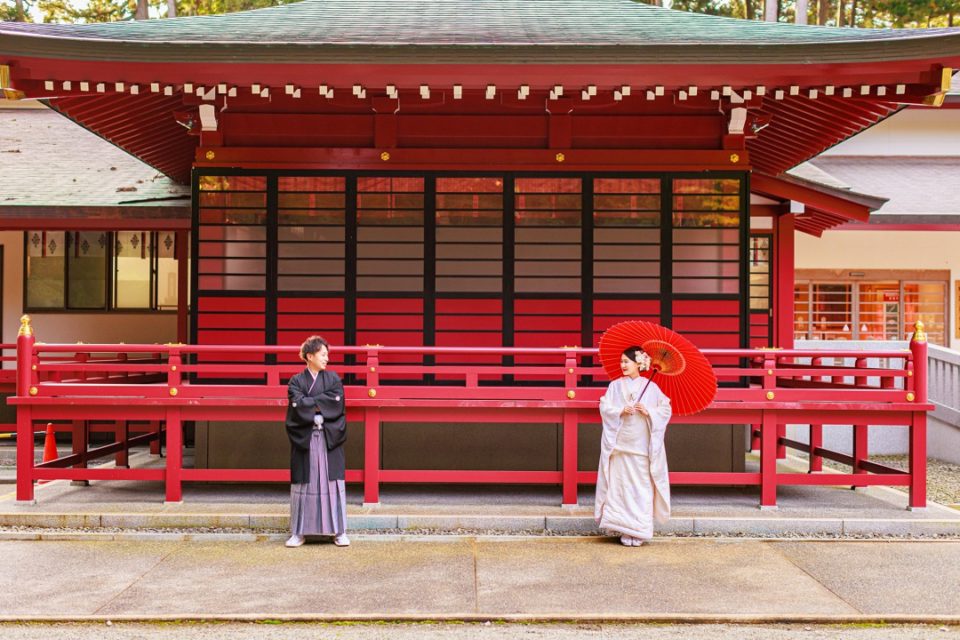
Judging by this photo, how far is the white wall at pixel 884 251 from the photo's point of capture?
52.2ft

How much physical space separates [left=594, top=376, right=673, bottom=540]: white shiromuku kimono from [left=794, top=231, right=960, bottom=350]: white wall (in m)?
9.99

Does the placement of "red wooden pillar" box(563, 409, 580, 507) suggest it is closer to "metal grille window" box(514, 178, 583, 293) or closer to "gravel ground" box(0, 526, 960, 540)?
"gravel ground" box(0, 526, 960, 540)

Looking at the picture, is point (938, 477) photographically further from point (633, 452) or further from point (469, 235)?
point (469, 235)

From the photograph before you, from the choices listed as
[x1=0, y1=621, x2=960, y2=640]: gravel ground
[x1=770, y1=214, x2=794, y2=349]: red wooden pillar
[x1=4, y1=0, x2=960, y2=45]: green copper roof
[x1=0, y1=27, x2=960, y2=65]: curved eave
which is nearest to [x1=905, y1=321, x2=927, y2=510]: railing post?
[x1=0, y1=27, x2=960, y2=65]: curved eave

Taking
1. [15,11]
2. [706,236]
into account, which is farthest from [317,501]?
[15,11]

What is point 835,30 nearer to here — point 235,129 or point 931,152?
point 235,129

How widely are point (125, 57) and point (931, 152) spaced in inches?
620

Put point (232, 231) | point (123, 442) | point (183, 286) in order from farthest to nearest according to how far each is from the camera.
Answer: point (183, 286)
point (123, 442)
point (232, 231)

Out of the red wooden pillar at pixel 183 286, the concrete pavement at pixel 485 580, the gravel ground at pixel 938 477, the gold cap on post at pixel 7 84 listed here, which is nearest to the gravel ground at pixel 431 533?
the concrete pavement at pixel 485 580

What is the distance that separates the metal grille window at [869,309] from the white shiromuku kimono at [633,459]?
10.3m

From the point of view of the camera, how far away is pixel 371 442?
793 centimetres

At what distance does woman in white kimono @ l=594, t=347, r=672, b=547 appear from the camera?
6957 mm

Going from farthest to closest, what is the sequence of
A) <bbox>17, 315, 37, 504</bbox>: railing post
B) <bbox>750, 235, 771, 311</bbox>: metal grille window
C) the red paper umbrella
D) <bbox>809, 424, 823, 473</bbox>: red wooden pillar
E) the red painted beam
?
<bbox>750, 235, 771, 311</bbox>: metal grille window
the red painted beam
<bbox>809, 424, 823, 473</bbox>: red wooden pillar
<bbox>17, 315, 37, 504</bbox>: railing post
the red paper umbrella

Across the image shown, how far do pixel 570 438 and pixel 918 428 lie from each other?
3098mm
